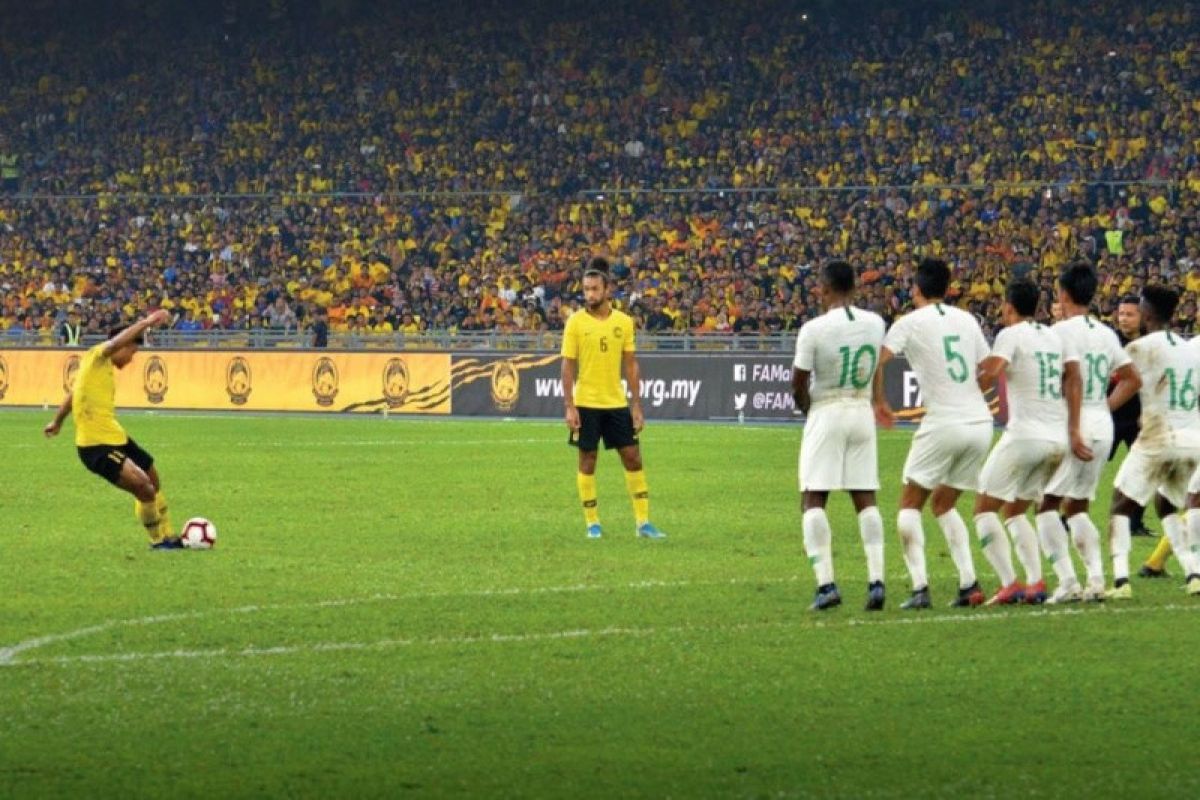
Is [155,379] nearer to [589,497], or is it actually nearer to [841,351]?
[589,497]

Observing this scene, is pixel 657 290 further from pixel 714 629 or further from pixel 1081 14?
pixel 714 629

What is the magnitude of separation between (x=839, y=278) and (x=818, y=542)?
145 cm

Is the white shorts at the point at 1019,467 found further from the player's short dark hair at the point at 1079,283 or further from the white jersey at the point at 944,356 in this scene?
the player's short dark hair at the point at 1079,283

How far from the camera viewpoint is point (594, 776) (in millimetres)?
7430

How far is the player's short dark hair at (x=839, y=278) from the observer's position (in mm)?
11578

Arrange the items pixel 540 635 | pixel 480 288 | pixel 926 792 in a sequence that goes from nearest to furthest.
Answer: pixel 926 792 < pixel 540 635 < pixel 480 288

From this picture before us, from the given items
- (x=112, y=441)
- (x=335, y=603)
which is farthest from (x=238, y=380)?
(x=335, y=603)

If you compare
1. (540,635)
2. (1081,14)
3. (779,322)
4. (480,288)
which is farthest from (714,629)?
(1081,14)

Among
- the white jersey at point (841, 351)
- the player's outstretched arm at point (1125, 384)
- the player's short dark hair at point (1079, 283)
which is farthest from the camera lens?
the player's outstretched arm at point (1125, 384)

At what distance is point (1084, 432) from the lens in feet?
39.9

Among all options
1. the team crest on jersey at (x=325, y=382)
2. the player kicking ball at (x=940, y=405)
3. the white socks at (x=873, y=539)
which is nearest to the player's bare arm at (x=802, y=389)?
the player kicking ball at (x=940, y=405)

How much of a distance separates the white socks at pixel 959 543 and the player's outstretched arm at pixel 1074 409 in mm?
781

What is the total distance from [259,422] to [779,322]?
1006 cm

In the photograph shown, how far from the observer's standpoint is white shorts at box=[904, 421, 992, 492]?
11703 mm
